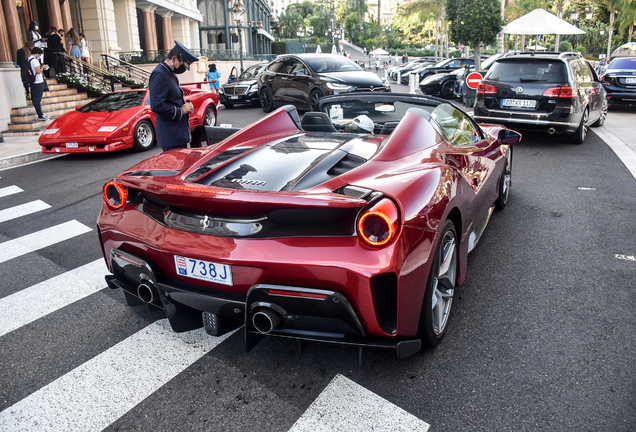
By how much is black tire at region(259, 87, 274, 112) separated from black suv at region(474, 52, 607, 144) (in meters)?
7.34

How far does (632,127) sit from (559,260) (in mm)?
10036

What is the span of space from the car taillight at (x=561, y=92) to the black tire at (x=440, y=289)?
7101mm

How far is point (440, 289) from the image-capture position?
303cm

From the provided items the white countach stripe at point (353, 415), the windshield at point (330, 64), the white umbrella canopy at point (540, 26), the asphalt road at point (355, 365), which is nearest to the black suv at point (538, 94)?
the windshield at point (330, 64)

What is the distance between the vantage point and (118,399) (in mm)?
2674

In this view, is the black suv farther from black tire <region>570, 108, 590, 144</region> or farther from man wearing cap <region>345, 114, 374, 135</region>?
man wearing cap <region>345, 114, 374, 135</region>

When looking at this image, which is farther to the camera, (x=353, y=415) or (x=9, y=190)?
(x=9, y=190)

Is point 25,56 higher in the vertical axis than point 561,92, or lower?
higher

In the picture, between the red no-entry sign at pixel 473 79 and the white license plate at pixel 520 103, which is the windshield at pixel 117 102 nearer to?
the white license plate at pixel 520 103

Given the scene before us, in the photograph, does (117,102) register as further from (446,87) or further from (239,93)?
(446,87)

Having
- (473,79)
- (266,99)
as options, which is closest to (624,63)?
(473,79)

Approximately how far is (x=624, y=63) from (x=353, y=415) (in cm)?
1776

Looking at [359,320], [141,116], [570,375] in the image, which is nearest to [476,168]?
[570,375]

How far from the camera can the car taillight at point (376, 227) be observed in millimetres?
2402
